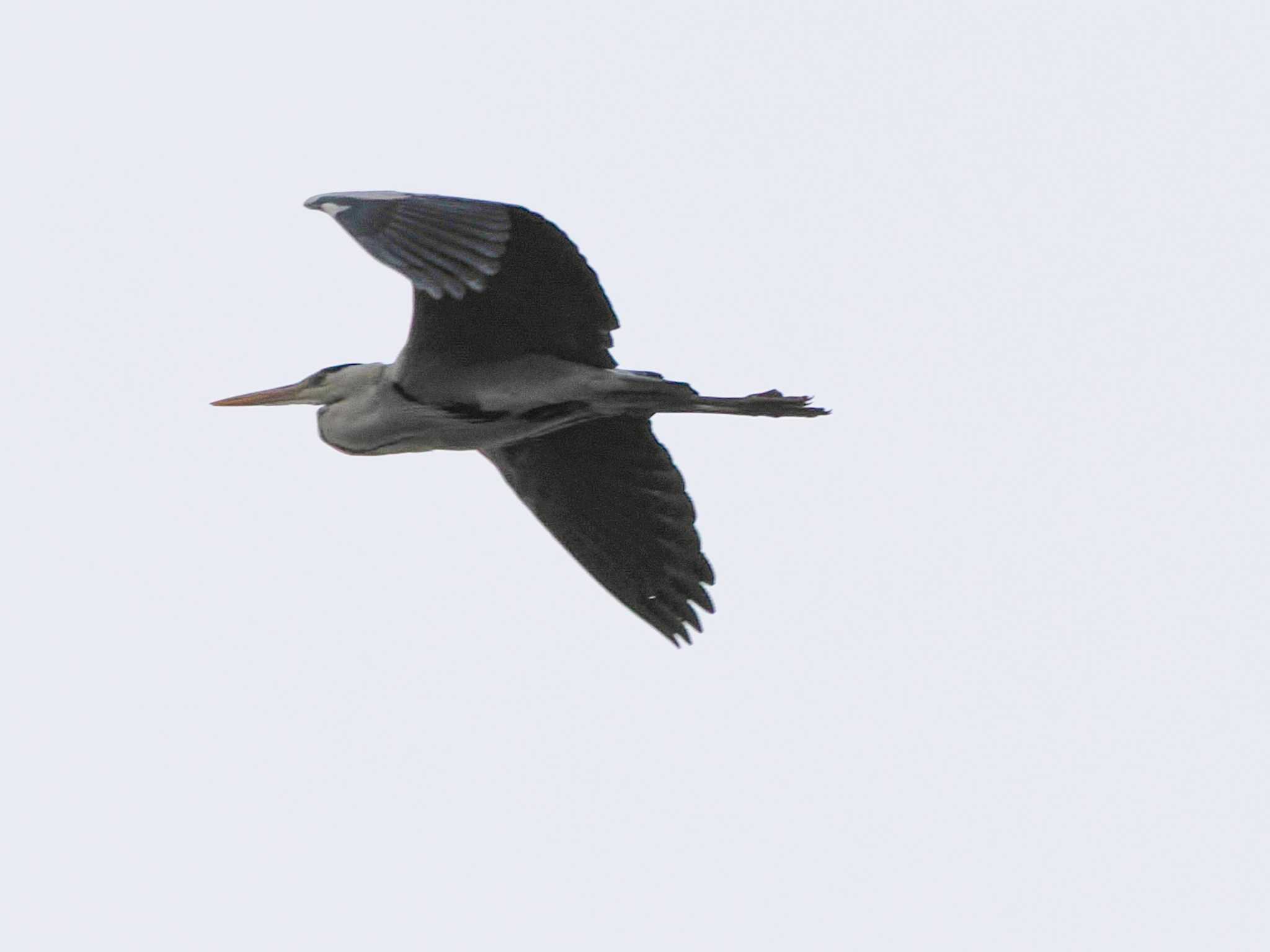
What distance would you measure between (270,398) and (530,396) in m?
1.72

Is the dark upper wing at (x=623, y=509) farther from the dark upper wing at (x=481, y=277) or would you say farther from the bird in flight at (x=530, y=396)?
the dark upper wing at (x=481, y=277)

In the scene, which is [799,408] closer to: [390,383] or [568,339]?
[568,339]

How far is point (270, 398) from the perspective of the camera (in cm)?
1218

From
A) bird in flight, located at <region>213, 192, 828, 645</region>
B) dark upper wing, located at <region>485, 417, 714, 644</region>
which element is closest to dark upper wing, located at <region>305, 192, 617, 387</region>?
bird in flight, located at <region>213, 192, 828, 645</region>

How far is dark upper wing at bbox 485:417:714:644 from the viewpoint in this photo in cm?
1214

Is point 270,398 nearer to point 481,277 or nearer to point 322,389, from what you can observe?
point 322,389

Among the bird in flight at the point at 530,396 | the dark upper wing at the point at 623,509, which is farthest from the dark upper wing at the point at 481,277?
the dark upper wing at the point at 623,509

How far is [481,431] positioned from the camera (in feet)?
37.3

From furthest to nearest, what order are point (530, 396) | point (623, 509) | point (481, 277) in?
point (623, 509) < point (530, 396) < point (481, 277)

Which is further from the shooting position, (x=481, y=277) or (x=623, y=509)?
(x=623, y=509)

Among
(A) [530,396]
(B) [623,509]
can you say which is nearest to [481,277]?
(A) [530,396]

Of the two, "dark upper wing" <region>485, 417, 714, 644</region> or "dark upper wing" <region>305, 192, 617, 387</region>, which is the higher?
"dark upper wing" <region>305, 192, 617, 387</region>

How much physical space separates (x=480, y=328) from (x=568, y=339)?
42cm

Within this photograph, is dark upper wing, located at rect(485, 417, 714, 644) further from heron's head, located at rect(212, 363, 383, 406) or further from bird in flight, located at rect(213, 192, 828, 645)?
heron's head, located at rect(212, 363, 383, 406)
